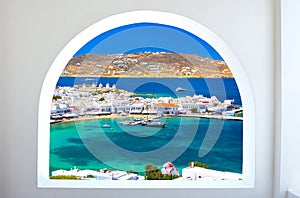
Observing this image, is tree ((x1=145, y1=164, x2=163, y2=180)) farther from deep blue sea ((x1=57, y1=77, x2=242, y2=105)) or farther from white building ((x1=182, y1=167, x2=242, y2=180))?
deep blue sea ((x1=57, y1=77, x2=242, y2=105))

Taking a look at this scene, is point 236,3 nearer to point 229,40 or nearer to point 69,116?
point 229,40

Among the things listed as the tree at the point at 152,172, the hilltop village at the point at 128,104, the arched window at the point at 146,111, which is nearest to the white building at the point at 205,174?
the arched window at the point at 146,111

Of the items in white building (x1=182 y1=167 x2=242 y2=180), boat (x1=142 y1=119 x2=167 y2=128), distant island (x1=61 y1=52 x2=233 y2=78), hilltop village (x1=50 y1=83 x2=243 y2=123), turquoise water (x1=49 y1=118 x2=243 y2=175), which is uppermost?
distant island (x1=61 y1=52 x2=233 y2=78)

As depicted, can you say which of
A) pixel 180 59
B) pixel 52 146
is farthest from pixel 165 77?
pixel 52 146

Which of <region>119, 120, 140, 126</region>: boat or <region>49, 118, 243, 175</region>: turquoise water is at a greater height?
<region>119, 120, 140, 126</region>: boat
